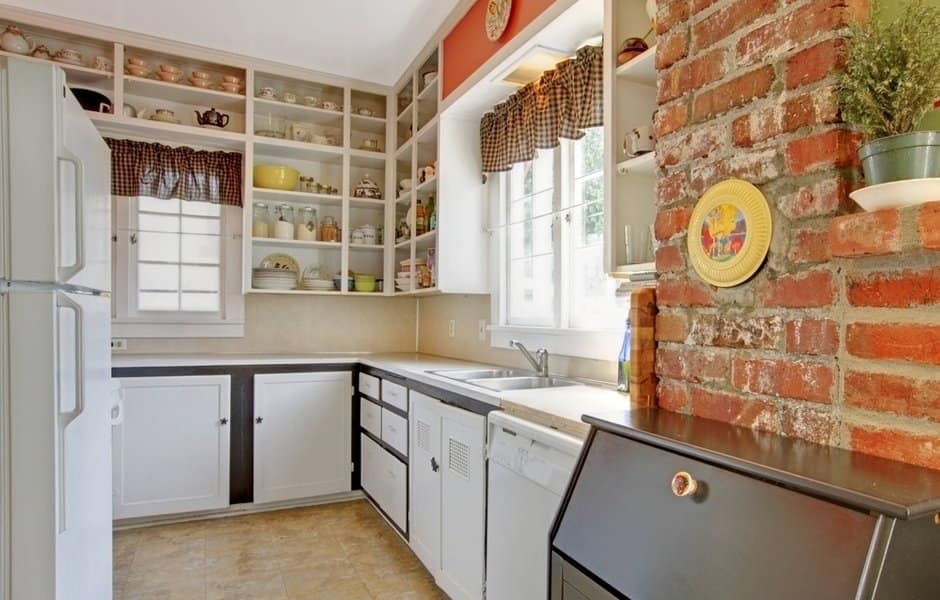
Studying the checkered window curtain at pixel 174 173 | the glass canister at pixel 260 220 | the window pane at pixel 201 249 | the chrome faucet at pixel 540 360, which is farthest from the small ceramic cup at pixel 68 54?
the chrome faucet at pixel 540 360

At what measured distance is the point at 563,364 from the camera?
245 cm

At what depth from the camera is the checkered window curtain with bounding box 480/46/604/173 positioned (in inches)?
80.8

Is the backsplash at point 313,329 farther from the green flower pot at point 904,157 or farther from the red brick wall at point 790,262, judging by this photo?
the green flower pot at point 904,157

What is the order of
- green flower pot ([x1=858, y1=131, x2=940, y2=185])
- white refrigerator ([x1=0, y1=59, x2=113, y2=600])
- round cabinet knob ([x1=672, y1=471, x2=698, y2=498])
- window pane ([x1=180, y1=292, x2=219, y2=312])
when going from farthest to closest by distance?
window pane ([x1=180, y1=292, x2=219, y2=312])
white refrigerator ([x1=0, y1=59, x2=113, y2=600])
round cabinet knob ([x1=672, y1=471, x2=698, y2=498])
green flower pot ([x1=858, y1=131, x2=940, y2=185])

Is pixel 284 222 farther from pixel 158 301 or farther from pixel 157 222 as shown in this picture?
pixel 158 301

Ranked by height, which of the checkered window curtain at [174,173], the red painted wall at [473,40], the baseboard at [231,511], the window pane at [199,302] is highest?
the red painted wall at [473,40]

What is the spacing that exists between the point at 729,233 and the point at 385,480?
2280 mm

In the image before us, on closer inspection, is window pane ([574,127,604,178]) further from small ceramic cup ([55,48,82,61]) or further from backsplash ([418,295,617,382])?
small ceramic cup ([55,48,82,61])

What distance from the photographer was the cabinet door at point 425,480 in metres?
2.22

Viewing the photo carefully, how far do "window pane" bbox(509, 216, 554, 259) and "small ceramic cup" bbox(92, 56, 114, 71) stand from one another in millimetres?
2514

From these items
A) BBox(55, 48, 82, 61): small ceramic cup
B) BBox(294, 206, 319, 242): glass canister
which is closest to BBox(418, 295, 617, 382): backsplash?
BBox(294, 206, 319, 242): glass canister

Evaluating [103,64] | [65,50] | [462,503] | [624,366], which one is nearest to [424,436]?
[462,503]

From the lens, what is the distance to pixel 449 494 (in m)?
2.10

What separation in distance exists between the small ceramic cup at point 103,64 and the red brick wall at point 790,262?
320cm
